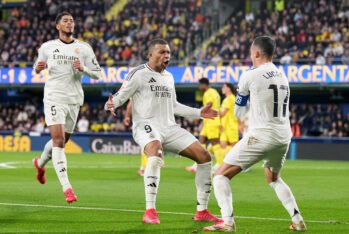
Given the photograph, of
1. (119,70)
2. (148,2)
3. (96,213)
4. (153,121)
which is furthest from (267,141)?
(148,2)

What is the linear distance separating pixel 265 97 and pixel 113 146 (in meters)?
25.5

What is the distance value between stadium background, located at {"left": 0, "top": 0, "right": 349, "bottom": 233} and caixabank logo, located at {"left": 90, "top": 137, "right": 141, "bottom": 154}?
4cm

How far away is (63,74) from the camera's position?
12703 mm

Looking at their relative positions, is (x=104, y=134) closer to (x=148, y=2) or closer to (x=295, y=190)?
(x=148, y=2)

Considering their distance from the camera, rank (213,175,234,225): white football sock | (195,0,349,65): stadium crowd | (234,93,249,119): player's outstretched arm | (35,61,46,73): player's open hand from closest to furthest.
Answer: (234,93,249,119): player's outstretched arm
(213,175,234,225): white football sock
(35,61,46,73): player's open hand
(195,0,349,65): stadium crowd

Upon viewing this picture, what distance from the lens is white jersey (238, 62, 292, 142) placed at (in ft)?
30.8

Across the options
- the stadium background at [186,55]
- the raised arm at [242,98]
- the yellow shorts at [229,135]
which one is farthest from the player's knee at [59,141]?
the stadium background at [186,55]

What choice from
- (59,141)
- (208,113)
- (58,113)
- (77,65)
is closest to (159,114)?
(208,113)

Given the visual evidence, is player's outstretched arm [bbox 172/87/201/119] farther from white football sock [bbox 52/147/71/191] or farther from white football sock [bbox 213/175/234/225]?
white football sock [bbox 52/147/71/191]

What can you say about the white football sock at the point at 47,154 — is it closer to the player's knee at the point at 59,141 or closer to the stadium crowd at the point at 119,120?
the player's knee at the point at 59,141

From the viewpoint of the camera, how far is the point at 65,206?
1209 cm

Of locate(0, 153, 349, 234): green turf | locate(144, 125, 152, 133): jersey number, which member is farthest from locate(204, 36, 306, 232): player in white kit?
locate(144, 125, 152, 133): jersey number

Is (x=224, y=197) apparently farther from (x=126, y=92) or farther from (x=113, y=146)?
(x=113, y=146)

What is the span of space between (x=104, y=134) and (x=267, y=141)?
86.3 ft
